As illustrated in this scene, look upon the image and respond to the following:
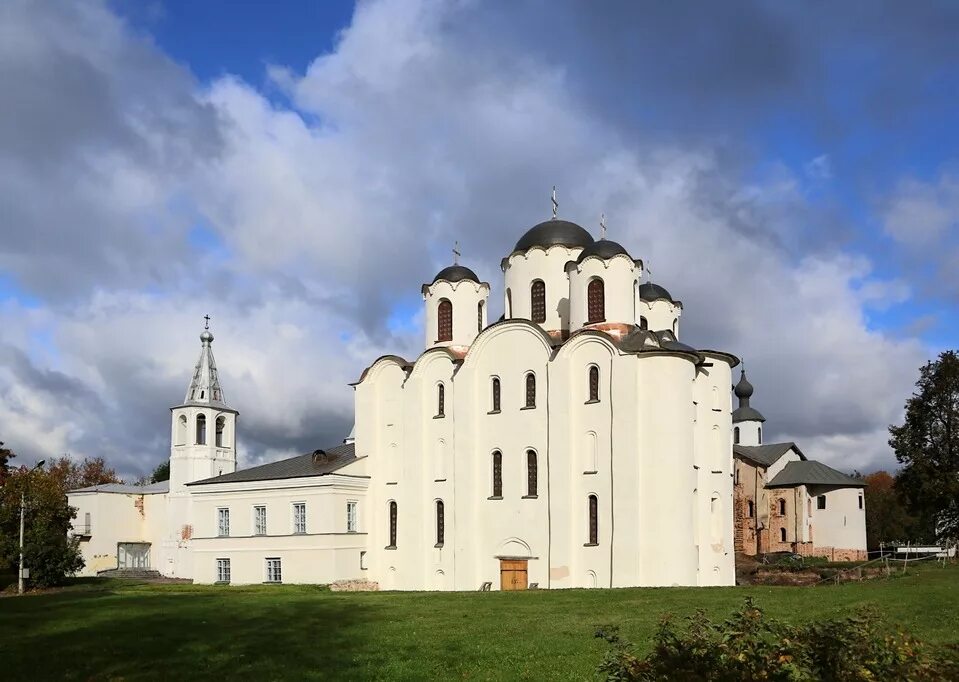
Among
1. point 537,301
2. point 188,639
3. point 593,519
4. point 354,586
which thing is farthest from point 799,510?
point 188,639

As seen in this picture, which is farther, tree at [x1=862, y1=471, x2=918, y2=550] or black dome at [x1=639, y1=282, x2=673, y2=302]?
tree at [x1=862, y1=471, x2=918, y2=550]

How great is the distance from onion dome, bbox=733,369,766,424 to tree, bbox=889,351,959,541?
2338 centimetres

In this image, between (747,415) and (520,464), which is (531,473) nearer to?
(520,464)

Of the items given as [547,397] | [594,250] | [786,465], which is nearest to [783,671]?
[547,397]

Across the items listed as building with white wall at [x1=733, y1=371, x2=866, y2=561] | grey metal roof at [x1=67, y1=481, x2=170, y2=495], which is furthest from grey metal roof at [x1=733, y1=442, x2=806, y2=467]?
grey metal roof at [x1=67, y1=481, x2=170, y2=495]

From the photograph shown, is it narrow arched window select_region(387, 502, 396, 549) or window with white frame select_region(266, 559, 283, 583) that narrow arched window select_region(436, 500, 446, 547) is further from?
window with white frame select_region(266, 559, 283, 583)

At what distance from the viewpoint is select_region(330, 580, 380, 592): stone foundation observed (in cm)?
3809

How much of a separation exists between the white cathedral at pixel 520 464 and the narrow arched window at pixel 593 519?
52 millimetres

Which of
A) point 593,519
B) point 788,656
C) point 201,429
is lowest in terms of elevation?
point 593,519

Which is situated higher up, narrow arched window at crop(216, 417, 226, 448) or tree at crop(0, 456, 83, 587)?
narrow arched window at crop(216, 417, 226, 448)

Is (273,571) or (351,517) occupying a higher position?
(351,517)

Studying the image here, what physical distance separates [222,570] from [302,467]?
5.75 metres

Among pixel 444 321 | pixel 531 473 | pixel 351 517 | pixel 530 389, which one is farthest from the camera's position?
pixel 444 321

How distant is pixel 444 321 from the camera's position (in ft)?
139
